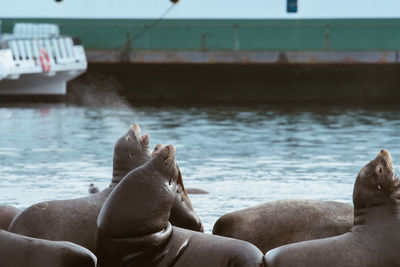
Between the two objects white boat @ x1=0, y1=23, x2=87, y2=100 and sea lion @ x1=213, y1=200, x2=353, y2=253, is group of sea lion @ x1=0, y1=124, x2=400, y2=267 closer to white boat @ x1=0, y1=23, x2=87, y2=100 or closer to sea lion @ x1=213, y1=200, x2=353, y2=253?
sea lion @ x1=213, y1=200, x2=353, y2=253

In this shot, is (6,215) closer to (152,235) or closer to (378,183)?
(152,235)

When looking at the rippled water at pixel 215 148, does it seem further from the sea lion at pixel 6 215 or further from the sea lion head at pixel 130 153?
the sea lion at pixel 6 215

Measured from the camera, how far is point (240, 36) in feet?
102

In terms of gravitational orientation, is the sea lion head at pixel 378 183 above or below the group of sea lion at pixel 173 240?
above

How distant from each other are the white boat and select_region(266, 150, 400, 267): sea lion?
72.9 feet

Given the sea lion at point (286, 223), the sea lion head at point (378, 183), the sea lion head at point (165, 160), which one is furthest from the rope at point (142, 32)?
the sea lion head at point (378, 183)

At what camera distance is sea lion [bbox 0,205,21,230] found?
624cm

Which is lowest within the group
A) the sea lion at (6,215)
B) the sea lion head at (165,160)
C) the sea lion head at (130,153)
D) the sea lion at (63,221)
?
the sea lion at (6,215)

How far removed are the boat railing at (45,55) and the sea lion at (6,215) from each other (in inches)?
817

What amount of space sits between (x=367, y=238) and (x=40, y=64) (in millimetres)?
23475

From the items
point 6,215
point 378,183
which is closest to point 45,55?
point 6,215

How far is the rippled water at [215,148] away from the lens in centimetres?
1038

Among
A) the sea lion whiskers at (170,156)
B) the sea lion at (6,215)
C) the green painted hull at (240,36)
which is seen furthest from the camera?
the green painted hull at (240,36)

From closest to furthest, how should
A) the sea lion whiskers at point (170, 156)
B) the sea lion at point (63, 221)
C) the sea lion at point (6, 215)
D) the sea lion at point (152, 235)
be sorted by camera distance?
the sea lion at point (152, 235) → the sea lion whiskers at point (170, 156) → the sea lion at point (63, 221) → the sea lion at point (6, 215)
